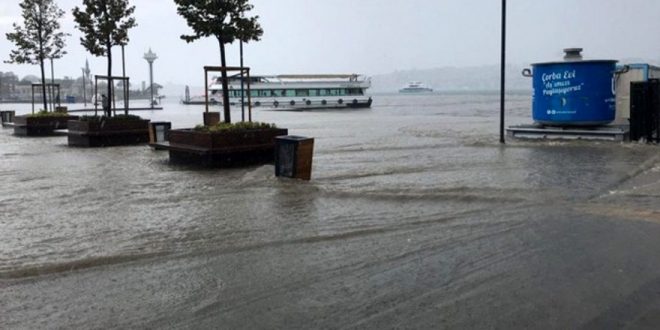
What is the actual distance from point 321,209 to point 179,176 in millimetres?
4771

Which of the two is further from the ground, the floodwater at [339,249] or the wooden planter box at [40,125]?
the wooden planter box at [40,125]

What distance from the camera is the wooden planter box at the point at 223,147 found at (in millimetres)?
13609

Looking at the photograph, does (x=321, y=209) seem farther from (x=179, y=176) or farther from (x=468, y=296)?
(x=179, y=176)

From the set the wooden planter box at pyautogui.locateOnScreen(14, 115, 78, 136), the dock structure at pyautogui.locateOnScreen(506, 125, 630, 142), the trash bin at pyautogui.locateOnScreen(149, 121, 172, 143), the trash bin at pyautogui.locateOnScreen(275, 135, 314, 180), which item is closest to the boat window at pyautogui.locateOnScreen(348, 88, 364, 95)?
the wooden planter box at pyautogui.locateOnScreen(14, 115, 78, 136)

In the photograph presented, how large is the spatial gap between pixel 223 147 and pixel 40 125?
1605cm

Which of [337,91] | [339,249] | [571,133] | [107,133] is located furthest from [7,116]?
[337,91]

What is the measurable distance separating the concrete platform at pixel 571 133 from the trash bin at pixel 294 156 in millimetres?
9471

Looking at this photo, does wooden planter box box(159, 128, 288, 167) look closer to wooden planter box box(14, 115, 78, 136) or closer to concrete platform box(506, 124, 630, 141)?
concrete platform box(506, 124, 630, 141)

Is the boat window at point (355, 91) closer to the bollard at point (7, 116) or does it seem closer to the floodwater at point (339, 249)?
the bollard at point (7, 116)

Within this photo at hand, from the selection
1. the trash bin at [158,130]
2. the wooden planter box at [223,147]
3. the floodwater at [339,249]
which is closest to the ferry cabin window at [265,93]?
the trash bin at [158,130]

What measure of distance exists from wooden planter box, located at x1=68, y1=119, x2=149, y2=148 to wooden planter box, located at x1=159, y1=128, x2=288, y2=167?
6480 mm

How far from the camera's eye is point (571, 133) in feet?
58.6

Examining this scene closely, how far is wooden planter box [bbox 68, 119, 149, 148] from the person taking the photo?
20.2m

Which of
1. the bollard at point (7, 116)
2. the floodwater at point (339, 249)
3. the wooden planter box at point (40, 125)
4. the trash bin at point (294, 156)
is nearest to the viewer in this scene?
the floodwater at point (339, 249)
